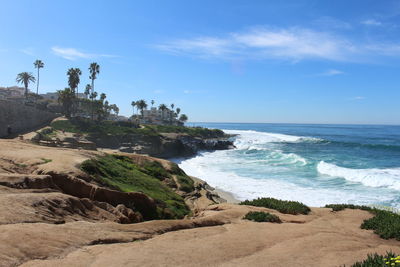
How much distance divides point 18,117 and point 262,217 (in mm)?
47990

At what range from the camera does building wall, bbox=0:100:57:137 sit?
42.9 meters

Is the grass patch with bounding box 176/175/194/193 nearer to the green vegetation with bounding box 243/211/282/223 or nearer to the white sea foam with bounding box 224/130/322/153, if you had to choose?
the green vegetation with bounding box 243/211/282/223

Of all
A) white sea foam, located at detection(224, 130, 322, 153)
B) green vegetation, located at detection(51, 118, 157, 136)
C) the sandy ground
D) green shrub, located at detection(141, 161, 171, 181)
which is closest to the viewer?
the sandy ground

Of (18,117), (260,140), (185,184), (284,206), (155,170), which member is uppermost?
(18,117)

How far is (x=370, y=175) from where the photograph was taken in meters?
33.6

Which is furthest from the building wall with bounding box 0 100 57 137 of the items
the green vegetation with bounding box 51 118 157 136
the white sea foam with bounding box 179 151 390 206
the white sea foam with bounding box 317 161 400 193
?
the white sea foam with bounding box 317 161 400 193

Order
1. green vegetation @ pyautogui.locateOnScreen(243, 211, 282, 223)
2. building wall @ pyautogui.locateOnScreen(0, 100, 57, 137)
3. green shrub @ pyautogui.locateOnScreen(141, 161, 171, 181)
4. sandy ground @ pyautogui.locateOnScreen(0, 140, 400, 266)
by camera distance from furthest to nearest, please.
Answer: building wall @ pyautogui.locateOnScreen(0, 100, 57, 137), green shrub @ pyautogui.locateOnScreen(141, 161, 171, 181), green vegetation @ pyautogui.locateOnScreen(243, 211, 282, 223), sandy ground @ pyautogui.locateOnScreen(0, 140, 400, 266)

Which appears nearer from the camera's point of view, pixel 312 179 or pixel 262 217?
pixel 262 217

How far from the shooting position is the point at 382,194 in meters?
26.6

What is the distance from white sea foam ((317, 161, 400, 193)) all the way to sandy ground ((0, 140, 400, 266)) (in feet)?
75.0

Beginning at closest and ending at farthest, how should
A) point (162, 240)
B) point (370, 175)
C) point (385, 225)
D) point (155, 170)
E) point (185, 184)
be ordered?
point (162, 240) < point (385, 225) < point (185, 184) < point (155, 170) < point (370, 175)

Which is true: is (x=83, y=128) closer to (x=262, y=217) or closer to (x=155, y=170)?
(x=155, y=170)

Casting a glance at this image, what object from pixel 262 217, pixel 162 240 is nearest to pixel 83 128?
pixel 262 217

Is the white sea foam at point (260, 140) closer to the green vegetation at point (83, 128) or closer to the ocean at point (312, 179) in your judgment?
the ocean at point (312, 179)
